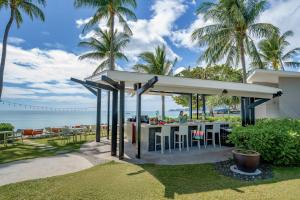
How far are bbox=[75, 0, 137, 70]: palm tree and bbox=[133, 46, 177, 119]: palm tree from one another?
16.7 ft

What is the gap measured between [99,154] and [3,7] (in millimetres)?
10983

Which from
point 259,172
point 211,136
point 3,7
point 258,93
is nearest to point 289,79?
point 258,93

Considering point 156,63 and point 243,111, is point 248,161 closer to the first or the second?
point 243,111

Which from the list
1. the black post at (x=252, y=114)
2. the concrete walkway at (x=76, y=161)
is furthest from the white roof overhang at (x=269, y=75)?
the concrete walkway at (x=76, y=161)

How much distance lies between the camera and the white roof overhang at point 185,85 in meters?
6.52

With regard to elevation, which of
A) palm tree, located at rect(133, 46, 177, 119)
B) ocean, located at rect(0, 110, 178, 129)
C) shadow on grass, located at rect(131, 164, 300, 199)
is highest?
palm tree, located at rect(133, 46, 177, 119)

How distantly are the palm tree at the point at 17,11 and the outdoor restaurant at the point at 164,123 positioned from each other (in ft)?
18.5

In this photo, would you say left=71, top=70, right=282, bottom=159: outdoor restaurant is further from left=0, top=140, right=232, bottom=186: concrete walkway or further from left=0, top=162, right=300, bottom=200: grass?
left=0, top=162, right=300, bottom=200: grass

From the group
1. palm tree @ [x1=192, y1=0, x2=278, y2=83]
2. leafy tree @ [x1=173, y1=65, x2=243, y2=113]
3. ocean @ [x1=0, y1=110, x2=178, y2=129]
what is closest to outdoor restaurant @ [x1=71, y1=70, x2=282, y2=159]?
palm tree @ [x1=192, y1=0, x2=278, y2=83]

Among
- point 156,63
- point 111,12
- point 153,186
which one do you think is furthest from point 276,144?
point 156,63

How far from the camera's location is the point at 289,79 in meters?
11.6

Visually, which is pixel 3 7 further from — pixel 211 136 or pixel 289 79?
pixel 289 79

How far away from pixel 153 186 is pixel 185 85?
165 inches

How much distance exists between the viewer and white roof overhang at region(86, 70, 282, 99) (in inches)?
257
